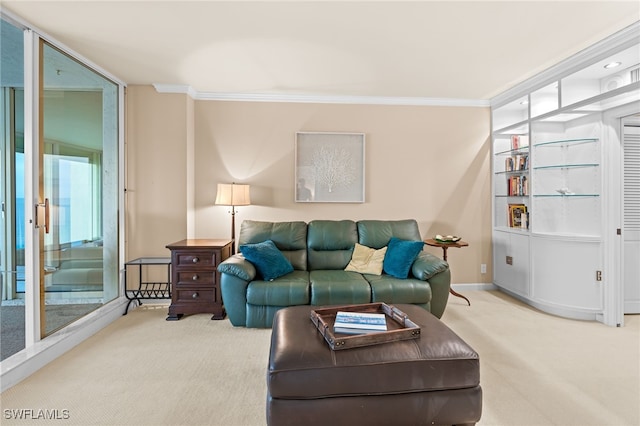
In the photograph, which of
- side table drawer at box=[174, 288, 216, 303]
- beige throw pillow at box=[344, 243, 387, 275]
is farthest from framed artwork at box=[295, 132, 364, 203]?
side table drawer at box=[174, 288, 216, 303]

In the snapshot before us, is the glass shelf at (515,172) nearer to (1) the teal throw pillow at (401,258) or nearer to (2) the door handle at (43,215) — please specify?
(1) the teal throw pillow at (401,258)

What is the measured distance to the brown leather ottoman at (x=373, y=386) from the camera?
1.52m

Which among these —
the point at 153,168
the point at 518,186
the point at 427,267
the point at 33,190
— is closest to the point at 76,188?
the point at 33,190

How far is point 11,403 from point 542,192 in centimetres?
483

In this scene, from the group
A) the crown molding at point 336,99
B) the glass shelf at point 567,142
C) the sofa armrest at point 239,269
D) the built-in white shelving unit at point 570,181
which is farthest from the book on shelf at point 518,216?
the sofa armrest at point 239,269

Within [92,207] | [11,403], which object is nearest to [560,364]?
[11,403]

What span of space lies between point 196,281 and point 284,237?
1021 millimetres

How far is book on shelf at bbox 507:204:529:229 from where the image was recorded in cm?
380

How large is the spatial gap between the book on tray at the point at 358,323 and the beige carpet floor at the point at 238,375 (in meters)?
0.67

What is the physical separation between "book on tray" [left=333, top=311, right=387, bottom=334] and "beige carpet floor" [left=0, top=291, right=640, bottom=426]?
669mm

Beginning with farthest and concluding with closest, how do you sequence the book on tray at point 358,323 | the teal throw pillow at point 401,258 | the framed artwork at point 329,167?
1. the framed artwork at point 329,167
2. the teal throw pillow at point 401,258
3. the book on tray at point 358,323

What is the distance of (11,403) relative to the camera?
6.25 feet

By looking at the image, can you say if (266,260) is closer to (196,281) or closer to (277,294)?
(277,294)

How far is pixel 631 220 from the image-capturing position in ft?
10.5
